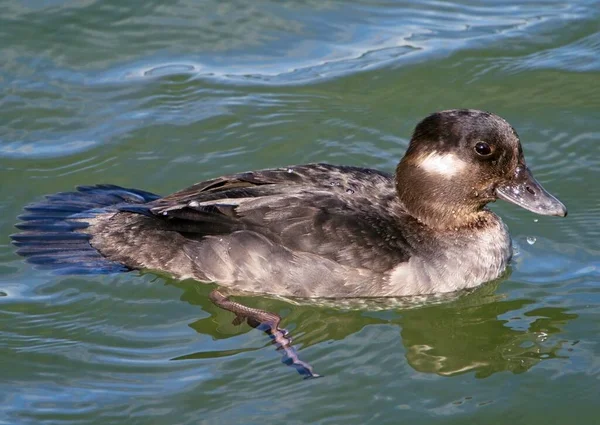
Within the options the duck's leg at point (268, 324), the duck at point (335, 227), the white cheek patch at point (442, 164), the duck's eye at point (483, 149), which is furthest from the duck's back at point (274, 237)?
the duck's eye at point (483, 149)

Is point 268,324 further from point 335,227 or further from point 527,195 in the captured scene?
point 527,195

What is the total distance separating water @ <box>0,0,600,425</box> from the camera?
702 centimetres

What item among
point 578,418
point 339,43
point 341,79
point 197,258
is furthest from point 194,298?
point 339,43

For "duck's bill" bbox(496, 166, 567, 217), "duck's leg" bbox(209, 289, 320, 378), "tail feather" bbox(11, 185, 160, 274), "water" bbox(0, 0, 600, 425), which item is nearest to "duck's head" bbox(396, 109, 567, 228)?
"duck's bill" bbox(496, 166, 567, 217)

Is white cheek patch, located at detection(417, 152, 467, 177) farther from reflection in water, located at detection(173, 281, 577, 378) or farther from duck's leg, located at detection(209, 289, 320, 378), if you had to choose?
duck's leg, located at detection(209, 289, 320, 378)

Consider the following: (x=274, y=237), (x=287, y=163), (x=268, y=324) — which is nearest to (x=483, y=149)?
(x=274, y=237)

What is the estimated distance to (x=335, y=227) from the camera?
25.9 ft

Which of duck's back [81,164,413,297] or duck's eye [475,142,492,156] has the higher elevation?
duck's eye [475,142,492,156]

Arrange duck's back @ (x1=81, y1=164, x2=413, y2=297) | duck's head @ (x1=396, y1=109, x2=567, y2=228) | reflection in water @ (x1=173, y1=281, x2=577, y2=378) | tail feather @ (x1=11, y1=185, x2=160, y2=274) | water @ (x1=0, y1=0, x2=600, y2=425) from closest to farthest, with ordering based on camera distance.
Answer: water @ (x1=0, y1=0, x2=600, y2=425), reflection in water @ (x1=173, y1=281, x2=577, y2=378), duck's back @ (x1=81, y1=164, x2=413, y2=297), duck's head @ (x1=396, y1=109, x2=567, y2=228), tail feather @ (x1=11, y1=185, x2=160, y2=274)

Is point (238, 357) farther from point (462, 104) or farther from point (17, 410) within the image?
point (462, 104)

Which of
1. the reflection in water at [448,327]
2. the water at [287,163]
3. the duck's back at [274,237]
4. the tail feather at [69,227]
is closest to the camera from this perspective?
the water at [287,163]

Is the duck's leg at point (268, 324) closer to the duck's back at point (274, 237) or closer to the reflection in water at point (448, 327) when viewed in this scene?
the reflection in water at point (448, 327)

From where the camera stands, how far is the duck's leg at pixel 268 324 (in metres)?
7.30

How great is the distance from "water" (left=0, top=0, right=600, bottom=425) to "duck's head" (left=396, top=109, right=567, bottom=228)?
64cm
